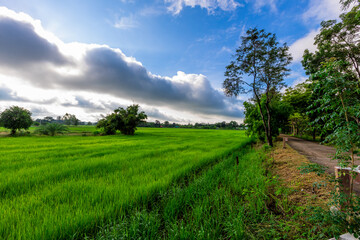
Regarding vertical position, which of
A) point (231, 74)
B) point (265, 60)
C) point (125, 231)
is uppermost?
point (265, 60)

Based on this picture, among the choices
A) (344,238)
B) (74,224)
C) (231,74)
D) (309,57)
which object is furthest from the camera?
(309,57)

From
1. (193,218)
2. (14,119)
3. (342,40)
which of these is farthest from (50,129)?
(342,40)

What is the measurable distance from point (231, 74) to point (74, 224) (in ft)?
37.6

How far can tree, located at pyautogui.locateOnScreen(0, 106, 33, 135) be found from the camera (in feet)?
67.0

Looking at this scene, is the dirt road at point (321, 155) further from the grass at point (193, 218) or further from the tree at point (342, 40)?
the tree at point (342, 40)

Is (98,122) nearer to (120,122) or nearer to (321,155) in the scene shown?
(120,122)

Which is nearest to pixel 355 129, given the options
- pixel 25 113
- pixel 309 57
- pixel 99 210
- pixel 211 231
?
pixel 211 231

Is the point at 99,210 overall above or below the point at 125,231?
above

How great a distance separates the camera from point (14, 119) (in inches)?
825

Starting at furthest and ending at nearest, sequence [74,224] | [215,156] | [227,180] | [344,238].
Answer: [215,156], [227,180], [74,224], [344,238]

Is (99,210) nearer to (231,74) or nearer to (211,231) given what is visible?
(211,231)

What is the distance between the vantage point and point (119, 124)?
74.6 feet

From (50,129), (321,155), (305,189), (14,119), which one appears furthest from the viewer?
(14,119)

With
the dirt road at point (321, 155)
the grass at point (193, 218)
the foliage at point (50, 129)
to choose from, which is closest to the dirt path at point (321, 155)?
the dirt road at point (321, 155)
